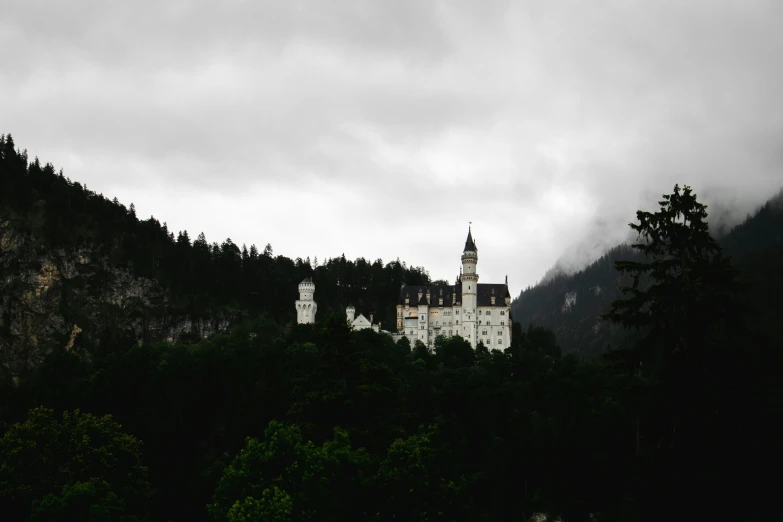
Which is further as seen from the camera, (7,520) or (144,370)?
(144,370)

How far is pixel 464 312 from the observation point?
107 m

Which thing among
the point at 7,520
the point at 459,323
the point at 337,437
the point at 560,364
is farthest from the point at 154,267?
the point at 337,437

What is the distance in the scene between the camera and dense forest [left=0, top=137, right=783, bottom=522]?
58.9 ft

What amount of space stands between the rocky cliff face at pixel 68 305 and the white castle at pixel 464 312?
38.6m

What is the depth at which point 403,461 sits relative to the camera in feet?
96.5

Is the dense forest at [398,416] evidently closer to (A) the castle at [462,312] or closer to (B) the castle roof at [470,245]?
(A) the castle at [462,312]

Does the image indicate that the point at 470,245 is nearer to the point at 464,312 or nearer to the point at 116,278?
the point at 464,312

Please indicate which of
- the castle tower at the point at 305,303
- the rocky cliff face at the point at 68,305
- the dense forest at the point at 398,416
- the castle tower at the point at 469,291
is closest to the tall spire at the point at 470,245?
the castle tower at the point at 469,291

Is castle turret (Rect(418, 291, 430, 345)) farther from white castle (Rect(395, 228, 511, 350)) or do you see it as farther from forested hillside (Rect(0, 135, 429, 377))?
forested hillside (Rect(0, 135, 429, 377))

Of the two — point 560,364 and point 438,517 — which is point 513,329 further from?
point 438,517

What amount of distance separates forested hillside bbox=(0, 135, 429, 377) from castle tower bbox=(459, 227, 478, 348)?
65.6ft

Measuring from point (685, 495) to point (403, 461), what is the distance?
13.8 m

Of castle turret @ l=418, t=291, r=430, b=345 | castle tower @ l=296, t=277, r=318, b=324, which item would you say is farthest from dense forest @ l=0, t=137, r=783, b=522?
castle turret @ l=418, t=291, r=430, b=345

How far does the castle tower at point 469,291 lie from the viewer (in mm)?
106188
